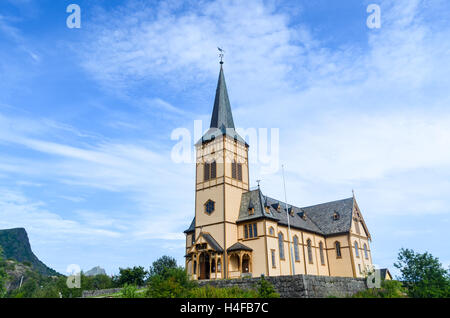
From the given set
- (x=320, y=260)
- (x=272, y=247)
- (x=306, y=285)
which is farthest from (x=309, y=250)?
(x=306, y=285)

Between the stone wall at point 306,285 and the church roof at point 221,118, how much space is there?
72.4ft

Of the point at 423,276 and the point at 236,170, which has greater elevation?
the point at 236,170

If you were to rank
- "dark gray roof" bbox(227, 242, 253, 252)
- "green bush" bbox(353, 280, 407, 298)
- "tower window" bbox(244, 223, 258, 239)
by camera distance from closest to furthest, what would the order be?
"green bush" bbox(353, 280, 407, 298)
"dark gray roof" bbox(227, 242, 253, 252)
"tower window" bbox(244, 223, 258, 239)

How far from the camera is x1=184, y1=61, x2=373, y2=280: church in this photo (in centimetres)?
3897

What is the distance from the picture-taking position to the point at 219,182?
141 ft

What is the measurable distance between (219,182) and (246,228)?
6823 millimetres

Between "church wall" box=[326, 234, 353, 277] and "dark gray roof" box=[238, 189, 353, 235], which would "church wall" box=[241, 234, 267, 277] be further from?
"church wall" box=[326, 234, 353, 277]

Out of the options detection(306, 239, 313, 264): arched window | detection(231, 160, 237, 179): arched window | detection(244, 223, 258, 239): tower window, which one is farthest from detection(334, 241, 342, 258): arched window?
detection(231, 160, 237, 179): arched window

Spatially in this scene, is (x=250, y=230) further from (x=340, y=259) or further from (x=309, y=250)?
(x=340, y=259)

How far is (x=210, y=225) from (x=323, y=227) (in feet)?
68.8

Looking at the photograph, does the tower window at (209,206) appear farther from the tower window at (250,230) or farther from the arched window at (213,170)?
the tower window at (250,230)

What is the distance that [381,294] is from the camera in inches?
1158

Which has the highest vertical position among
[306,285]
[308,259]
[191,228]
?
[191,228]

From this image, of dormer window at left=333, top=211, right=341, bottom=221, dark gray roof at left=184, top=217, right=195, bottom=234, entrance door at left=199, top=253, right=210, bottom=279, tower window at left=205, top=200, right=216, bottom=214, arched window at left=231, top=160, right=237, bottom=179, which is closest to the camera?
entrance door at left=199, top=253, right=210, bottom=279
